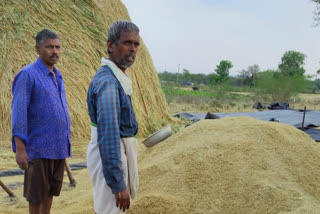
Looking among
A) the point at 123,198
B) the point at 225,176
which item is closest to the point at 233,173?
the point at 225,176

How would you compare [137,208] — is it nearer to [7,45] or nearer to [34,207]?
[34,207]

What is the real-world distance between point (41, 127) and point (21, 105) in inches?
7.8

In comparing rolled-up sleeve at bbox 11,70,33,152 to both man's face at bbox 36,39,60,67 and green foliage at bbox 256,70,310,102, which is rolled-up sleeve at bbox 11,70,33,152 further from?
green foliage at bbox 256,70,310,102

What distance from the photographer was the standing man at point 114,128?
128 centimetres

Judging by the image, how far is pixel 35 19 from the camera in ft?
19.3

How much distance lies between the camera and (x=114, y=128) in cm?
129

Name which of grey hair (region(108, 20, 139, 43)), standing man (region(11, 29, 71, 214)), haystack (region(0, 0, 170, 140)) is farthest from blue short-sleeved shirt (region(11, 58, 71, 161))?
haystack (region(0, 0, 170, 140))

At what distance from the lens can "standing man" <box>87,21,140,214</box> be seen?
50.5 inches

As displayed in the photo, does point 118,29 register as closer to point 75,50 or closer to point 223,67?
point 75,50

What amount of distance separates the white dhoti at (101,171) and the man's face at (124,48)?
0.33 m

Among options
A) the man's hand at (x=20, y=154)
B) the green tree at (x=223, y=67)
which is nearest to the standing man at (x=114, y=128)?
the man's hand at (x=20, y=154)

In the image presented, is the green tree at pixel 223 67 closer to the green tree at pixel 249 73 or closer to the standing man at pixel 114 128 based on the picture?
the green tree at pixel 249 73

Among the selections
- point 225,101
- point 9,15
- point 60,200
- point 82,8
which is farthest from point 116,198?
point 225,101

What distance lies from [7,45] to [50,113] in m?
4.16
